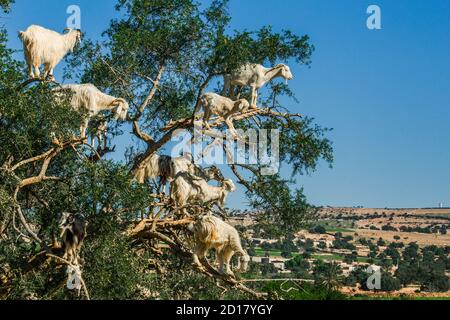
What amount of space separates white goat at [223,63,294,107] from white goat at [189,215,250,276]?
3032mm

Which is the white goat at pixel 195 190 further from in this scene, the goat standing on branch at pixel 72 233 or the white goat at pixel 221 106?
the goat standing on branch at pixel 72 233

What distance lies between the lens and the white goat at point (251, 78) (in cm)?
1681

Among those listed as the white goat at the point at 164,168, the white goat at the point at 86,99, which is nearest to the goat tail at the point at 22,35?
the white goat at the point at 86,99

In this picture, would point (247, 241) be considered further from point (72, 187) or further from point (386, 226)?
point (386, 226)

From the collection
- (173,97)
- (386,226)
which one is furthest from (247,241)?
(386,226)

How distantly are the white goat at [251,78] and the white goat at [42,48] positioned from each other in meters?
3.38

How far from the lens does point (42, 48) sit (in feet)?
53.1

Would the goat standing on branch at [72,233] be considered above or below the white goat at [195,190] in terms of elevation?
below

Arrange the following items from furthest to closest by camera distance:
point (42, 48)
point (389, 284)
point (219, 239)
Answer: point (389, 284) < point (42, 48) < point (219, 239)

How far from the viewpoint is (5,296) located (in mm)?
14719

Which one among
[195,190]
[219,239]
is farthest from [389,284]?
[219,239]

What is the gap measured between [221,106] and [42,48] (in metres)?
3.62

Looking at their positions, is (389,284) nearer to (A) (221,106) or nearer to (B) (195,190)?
(B) (195,190)
